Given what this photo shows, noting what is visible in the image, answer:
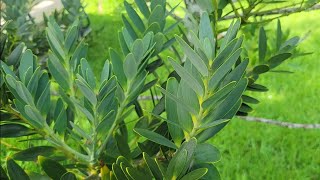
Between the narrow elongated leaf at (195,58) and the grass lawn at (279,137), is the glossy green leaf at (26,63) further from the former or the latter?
the grass lawn at (279,137)

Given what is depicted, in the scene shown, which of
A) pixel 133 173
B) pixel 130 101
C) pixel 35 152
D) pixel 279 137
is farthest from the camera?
pixel 279 137

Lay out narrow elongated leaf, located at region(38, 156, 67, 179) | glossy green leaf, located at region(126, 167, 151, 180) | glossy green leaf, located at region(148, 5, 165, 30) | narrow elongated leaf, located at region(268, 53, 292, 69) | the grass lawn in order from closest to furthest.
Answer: glossy green leaf, located at region(126, 167, 151, 180) → narrow elongated leaf, located at region(38, 156, 67, 179) → glossy green leaf, located at region(148, 5, 165, 30) → narrow elongated leaf, located at region(268, 53, 292, 69) → the grass lawn

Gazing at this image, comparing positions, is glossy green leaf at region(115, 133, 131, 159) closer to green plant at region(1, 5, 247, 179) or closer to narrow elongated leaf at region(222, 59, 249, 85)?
green plant at region(1, 5, 247, 179)

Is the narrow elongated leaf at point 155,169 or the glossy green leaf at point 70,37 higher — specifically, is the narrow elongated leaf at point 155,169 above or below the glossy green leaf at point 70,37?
below

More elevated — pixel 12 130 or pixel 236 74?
pixel 236 74

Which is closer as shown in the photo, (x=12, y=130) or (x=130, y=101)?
(x=130, y=101)

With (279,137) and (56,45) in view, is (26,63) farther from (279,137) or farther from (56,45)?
(279,137)

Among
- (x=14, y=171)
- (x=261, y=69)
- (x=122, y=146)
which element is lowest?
(x=261, y=69)

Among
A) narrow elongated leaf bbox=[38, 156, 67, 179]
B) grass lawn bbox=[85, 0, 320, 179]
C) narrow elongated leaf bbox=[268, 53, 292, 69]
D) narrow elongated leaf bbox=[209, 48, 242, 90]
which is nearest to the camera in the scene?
narrow elongated leaf bbox=[209, 48, 242, 90]

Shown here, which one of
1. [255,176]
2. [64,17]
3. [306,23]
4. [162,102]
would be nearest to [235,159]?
[255,176]

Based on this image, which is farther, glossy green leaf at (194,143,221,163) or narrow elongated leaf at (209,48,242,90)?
glossy green leaf at (194,143,221,163)

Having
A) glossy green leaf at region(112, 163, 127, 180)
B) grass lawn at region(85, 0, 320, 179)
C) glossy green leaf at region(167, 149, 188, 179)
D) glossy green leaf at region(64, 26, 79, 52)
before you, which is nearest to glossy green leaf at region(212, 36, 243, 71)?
glossy green leaf at region(167, 149, 188, 179)

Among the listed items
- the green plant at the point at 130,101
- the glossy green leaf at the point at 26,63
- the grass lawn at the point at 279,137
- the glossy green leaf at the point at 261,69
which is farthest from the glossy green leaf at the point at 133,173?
the grass lawn at the point at 279,137

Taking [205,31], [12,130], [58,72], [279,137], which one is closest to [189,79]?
[205,31]
